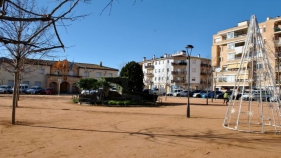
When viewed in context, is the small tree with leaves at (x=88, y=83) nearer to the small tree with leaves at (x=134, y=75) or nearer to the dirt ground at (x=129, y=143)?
the small tree with leaves at (x=134, y=75)

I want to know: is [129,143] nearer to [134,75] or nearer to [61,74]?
[134,75]

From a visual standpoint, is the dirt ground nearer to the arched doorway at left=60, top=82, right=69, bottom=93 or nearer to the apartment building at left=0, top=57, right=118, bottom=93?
the apartment building at left=0, top=57, right=118, bottom=93

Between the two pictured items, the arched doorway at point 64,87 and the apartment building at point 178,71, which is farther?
the apartment building at point 178,71

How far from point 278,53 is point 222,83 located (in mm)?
32715

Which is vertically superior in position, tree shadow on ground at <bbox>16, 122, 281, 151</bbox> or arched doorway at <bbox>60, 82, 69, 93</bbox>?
arched doorway at <bbox>60, 82, 69, 93</bbox>

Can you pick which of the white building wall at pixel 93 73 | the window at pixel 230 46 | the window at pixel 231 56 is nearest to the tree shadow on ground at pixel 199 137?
the white building wall at pixel 93 73

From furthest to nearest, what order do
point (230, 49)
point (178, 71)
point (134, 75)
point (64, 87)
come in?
point (178, 71), point (230, 49), point (64, 87), point (134, 75)

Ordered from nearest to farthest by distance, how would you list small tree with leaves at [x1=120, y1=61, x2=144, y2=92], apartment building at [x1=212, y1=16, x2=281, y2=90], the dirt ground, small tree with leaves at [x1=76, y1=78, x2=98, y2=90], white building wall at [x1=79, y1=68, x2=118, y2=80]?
the dirt ground < small tree with leaves at [x1=76, y1=78, x2=98, y2=90] < small tree with leaves at [x1=120, y1=61, x2=144, y2=92] < apartment building at [x1=212, y1=16, x2=281, y2=90] < white building wall at [x1=79, y1=68, x2=118, y2=80]

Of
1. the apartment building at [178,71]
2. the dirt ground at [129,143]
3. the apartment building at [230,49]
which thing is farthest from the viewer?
the apartment building at [178,71]

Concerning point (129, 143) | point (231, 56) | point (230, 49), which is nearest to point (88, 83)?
point (129, 143)

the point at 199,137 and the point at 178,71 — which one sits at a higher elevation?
the point at 178,71

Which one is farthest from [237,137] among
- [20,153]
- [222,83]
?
[222,83]

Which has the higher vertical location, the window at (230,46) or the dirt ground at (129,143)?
the window at (230,46)

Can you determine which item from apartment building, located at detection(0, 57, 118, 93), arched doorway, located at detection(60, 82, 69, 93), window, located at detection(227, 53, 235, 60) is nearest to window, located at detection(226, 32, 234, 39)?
window, located at detection(227, 53, 235, 60)
